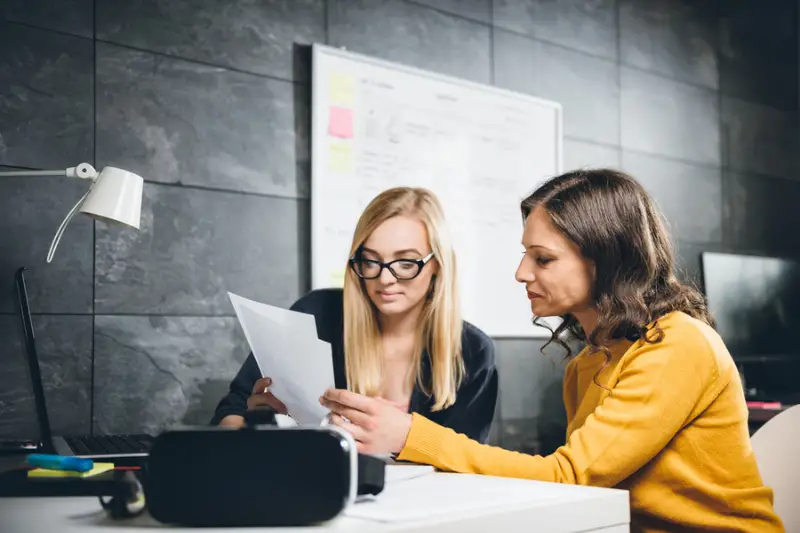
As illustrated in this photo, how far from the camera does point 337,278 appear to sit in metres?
2.51

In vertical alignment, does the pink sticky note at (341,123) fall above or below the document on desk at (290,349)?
above

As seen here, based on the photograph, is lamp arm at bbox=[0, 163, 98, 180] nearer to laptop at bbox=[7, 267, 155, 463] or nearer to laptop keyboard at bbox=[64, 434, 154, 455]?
laptop at bbox=[7, 267, 155, 463]

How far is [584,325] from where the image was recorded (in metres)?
1.50

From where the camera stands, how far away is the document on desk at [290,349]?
140cm

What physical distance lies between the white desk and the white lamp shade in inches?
28.2

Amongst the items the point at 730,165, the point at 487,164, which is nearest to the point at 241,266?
the point at 487,164

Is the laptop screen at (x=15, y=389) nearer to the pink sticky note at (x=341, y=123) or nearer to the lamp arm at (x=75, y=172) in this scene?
the lamp arm at (x=75, y=172)

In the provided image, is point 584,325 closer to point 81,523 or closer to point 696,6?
point 81,523

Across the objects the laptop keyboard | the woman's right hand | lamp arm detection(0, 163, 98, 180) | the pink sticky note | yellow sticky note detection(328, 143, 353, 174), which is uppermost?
the pink sticky note

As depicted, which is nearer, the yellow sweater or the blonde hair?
the yellow sweater

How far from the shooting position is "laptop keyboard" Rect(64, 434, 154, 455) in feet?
4.72

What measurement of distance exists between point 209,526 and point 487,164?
2.31 m

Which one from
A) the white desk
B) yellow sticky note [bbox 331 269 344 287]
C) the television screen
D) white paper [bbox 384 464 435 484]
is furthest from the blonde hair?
the television screen

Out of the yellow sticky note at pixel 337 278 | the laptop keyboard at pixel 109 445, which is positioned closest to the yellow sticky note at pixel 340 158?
the yellow sticky note at pixel 337 278
